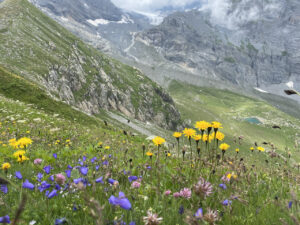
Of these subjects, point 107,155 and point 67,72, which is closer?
point 107,155

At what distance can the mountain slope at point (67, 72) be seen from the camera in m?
63.8

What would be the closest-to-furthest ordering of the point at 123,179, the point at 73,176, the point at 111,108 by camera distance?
the point at 73,176, the point at 123,179, the point at 111,108

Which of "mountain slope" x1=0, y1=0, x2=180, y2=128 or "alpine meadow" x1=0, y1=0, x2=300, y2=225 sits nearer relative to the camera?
"alpine meadow" x1=0, y1=0, x2=300, y2=225

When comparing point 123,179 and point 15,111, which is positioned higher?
point 123,179

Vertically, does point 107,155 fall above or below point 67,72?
above

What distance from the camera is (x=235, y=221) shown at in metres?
3.11

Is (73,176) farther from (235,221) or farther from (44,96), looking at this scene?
(44,96)

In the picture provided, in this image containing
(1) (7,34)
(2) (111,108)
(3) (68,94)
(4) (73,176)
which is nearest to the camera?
(4) (73,176)

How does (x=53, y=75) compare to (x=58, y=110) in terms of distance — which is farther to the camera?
(x=53, y=75)

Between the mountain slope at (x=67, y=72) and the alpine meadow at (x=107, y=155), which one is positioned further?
the mountain slope at (x=67, y=72)

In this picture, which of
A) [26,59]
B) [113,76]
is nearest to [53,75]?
[26,59]

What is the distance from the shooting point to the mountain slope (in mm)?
63844

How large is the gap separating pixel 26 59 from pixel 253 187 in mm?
70942

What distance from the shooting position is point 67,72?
86875mm
